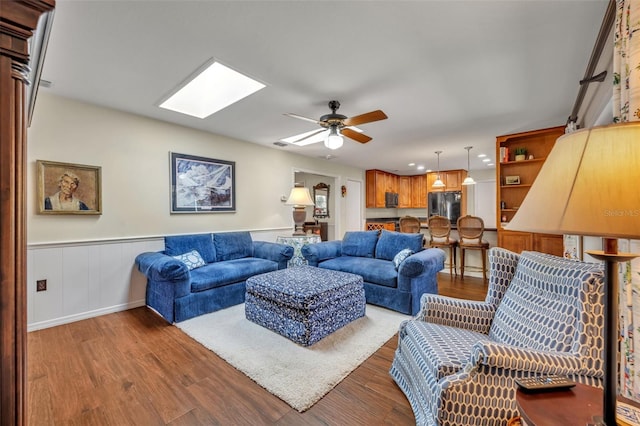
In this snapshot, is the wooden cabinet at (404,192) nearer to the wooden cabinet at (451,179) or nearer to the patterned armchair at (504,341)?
the wooden cabinet at (451,179)

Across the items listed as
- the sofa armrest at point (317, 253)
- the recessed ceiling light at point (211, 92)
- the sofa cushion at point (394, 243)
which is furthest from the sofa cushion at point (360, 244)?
the recessed ceiling light at point (211, 92)

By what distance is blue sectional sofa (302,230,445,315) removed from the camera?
9.95 feet

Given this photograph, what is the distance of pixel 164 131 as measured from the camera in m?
3.62

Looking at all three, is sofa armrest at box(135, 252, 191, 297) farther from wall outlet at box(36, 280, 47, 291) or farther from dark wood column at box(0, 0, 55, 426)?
dark wood column at box(0, 0, 55, 426)

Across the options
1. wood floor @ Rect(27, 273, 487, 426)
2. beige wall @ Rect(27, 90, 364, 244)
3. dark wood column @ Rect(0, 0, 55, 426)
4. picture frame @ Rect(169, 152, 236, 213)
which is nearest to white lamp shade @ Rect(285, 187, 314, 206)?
beige wall @ Rect(27, 90, 364, 244)

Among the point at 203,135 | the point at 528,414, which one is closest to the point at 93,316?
the point at 203,135

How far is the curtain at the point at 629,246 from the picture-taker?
3.99 feet

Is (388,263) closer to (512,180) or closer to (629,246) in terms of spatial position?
(629,246)

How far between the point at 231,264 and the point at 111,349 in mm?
1478

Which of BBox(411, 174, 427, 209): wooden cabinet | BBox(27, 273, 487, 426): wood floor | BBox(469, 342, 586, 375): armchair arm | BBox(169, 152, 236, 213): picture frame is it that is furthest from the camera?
BBox(411, 174, 427, 209): wooden cabinet

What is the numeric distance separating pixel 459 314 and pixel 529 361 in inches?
26.0

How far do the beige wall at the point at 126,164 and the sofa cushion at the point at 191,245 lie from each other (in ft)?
0.87

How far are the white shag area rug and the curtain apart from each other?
1477 millimetres

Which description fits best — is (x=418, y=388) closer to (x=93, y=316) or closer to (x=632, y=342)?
(x=632, y=342)
